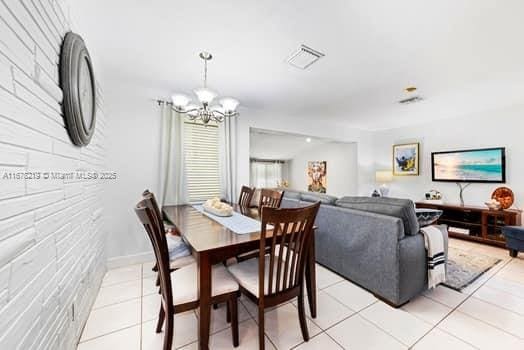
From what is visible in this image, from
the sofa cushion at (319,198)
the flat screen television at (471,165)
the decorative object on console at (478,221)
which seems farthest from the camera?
the flat screen television at (471,165)

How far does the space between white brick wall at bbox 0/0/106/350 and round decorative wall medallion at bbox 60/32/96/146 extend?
1.6 inches

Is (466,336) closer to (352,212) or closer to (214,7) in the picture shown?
(352,212)

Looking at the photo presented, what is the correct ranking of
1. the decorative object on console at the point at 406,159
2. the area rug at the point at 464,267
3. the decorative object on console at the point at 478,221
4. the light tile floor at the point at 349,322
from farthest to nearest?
the decorative object on console at the point at 406,159 < the decorative object on console at the point at 478,221 < the area rug at the point at 464,267 < the light tile floor at the point at 349,322

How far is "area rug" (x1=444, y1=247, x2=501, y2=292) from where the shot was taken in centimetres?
221

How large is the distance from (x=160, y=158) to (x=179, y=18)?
1779mm

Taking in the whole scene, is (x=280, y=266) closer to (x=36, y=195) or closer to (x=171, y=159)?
(x=36, y=195)

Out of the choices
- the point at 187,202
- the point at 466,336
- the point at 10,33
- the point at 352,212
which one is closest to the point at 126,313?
the point at 187,202

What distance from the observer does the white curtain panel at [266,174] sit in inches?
294

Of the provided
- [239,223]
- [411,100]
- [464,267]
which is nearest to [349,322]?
[239,223]

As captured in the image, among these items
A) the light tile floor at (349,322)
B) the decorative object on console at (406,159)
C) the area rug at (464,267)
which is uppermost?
the decorative object on console at (406,159)

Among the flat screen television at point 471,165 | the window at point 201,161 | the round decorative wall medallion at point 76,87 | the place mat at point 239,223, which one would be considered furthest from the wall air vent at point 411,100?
the round decorative wall medallion at point 76,87

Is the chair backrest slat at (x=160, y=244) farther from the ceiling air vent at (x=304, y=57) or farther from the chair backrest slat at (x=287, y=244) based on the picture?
the ceiling air vent at (x=304, y=57)

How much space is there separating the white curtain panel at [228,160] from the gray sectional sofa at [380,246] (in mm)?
1587

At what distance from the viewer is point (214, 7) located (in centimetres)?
149
